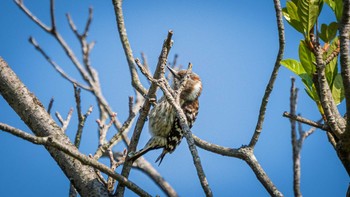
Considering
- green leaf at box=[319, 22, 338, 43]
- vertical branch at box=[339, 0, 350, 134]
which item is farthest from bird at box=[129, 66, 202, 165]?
vertical branch at box=[339, 0, 350, 134]

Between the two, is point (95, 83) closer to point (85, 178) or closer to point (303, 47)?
point (85, 178)

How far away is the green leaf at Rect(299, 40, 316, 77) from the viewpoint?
2.83 meters

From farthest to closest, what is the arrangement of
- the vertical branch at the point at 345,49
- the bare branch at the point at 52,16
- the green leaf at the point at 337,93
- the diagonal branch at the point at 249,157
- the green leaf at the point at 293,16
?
the bare branch at the point at 52,16 → the diagonal branch at the point at 249,157 → the green leaf at the point at 337,93 → the green leaf at the point at 293,16 → the vertical branch at the point at 345,49

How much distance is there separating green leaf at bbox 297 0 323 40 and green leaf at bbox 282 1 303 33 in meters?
0.04

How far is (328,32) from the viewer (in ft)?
9.23

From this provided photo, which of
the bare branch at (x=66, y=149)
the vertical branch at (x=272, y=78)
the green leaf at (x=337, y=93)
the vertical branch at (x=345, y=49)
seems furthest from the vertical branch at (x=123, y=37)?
the vertical branch at (x=345, y=49)

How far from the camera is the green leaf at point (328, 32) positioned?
2.78 m

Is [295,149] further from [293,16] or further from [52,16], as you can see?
[52,16]

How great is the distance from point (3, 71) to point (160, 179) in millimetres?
3257

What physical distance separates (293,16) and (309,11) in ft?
0.51

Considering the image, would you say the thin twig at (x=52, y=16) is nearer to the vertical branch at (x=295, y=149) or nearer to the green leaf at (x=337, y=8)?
the vertical branch at (x=295, y=149)

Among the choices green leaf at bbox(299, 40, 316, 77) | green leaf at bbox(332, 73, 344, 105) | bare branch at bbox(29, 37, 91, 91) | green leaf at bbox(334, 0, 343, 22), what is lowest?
green leaf at bbox(332, 73, 344, 105)

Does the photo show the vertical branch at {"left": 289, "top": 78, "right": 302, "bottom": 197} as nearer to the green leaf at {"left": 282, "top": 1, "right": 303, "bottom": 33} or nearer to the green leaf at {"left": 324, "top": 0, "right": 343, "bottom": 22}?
the green leaf at {"left": 282, "top": 1, "right": 303, "bottom": 33}

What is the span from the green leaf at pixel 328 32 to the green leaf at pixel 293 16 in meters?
0.13
